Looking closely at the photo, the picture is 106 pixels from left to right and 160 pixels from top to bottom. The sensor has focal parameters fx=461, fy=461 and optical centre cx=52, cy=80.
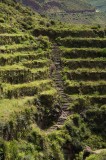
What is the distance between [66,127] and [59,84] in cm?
723

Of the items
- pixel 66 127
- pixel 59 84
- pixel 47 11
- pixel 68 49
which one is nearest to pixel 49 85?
pixel 59 84

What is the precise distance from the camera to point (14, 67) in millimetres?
44969

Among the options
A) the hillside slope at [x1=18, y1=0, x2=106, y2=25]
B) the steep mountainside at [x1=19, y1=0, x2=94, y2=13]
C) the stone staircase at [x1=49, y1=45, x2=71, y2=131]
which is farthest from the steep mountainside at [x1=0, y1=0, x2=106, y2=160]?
the steep mountainside at [x1=19, y1=0, x2=94, y2=13]

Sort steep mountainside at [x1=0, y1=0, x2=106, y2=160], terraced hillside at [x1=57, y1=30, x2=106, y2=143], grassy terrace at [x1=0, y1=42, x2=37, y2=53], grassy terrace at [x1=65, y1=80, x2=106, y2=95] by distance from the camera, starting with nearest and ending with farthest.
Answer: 1. steep mountainside at [x1=0, y1=0, x2=106, y2=160]
2. grassy terrace at [x1=0, y1=42, x2=37, y2=53]
3. terraced hillside at [x1=57, y1=30, x2=106, y2=143]
4. grassy terrace at [x1=65, y1=80, x2=106, y2=95]

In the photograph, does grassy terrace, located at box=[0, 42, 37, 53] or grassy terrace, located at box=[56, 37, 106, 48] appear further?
grassy terrace, located at box=[56, 37, 106, 48]

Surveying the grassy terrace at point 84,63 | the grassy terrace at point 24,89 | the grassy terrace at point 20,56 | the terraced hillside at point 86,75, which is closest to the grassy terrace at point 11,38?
the grassy terrace at point 20,56

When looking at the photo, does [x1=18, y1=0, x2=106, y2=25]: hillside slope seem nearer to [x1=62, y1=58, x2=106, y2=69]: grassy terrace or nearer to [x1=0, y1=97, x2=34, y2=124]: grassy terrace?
[x1=62, y1=58, x2=106, y2=69]: grassy terrace

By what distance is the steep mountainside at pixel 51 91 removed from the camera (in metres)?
39.2

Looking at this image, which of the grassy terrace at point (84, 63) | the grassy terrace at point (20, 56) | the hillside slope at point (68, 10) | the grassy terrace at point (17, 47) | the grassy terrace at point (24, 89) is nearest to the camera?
the grassy terrace at point (24, 89)

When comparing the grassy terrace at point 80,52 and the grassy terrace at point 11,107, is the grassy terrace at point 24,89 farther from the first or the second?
the grassy terrace at point 80,52

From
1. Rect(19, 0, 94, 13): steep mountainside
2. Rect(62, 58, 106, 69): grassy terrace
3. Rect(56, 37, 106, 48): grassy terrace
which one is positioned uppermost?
Rect(56, 37, 106, 48): grassy terrace

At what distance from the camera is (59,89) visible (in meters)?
49.6

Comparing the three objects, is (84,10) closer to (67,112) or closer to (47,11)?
(47,11)

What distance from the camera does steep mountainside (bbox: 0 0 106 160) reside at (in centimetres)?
3925
